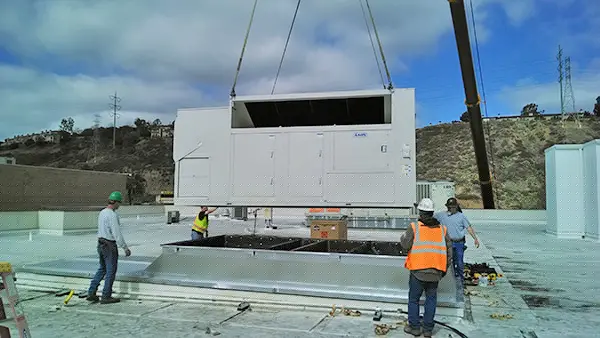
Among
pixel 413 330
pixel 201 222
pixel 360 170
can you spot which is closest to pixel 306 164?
pixel 360 170

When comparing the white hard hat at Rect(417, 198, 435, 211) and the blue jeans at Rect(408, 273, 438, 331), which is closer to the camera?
the blue jeans at Rect(408, 273, 438, 331)

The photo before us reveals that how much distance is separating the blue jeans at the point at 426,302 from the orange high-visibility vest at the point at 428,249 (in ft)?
0.89

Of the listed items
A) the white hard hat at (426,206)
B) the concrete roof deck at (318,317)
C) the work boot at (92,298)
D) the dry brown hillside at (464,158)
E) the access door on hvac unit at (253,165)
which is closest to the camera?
the white hard hat at (426,206)

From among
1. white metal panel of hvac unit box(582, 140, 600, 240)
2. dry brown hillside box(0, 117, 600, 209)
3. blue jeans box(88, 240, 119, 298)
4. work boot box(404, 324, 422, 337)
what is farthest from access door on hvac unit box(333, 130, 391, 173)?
dry brown hillside box(0, 117, 600, 209)

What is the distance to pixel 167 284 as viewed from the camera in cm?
809

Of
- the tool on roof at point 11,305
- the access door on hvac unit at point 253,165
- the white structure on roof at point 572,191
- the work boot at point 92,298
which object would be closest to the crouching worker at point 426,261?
the access door on hvac unit at point 253,165

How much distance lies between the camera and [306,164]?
8.05 meters

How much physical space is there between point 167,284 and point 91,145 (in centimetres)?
9598

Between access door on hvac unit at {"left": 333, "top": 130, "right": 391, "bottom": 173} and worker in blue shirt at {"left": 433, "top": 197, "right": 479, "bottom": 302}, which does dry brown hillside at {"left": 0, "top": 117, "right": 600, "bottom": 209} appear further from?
access door on hvac unit at {"left": 333, "top": 130, "right": 391, "bottom": 173}

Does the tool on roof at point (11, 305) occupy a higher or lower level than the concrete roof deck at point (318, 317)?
higher

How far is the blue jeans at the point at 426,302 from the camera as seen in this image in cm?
588

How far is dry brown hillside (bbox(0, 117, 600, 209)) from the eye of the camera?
60.3m

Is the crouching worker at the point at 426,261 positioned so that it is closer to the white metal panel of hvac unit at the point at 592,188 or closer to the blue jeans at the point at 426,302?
the blue jeans at the point at 426,302

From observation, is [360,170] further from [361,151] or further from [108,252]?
[108,252]
